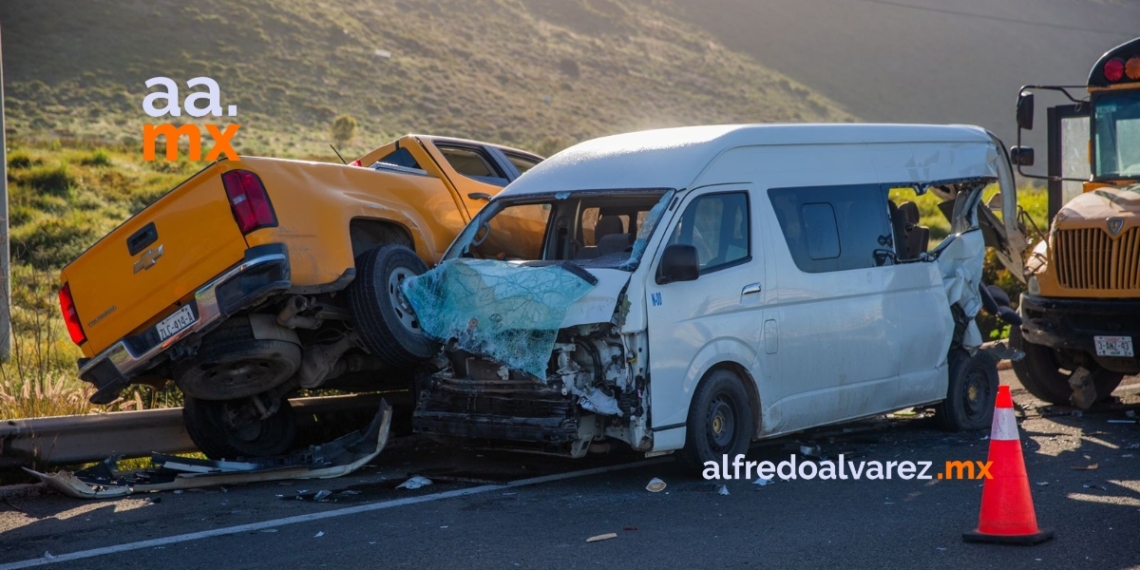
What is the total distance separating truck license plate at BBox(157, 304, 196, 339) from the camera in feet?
25.9

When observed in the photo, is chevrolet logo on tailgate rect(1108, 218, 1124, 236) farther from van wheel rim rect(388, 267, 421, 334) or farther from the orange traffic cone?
van wheel rim rect(388, 267, 421, 334)

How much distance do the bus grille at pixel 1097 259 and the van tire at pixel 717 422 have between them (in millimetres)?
3825

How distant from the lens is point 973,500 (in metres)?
7.39

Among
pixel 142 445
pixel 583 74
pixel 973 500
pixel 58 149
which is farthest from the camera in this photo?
pixel 583 74

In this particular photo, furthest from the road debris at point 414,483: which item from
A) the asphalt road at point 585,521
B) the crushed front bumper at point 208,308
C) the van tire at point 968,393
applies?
the van tire at point 968,393

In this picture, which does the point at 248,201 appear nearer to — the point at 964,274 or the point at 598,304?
the point at 598,304

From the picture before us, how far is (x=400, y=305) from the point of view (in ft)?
28.1

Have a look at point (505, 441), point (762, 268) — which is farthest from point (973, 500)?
point (505, 441)

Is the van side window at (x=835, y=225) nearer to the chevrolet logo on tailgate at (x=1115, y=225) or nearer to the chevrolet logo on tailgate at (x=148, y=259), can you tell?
the chevrolet logo on tailgate at (x=1115, y=225)

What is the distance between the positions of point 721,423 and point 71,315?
4499 millimetres

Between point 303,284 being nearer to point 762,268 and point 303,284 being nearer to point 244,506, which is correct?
point 244,506

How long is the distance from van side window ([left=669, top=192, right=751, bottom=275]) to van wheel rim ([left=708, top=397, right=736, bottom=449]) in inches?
Result: 35.6

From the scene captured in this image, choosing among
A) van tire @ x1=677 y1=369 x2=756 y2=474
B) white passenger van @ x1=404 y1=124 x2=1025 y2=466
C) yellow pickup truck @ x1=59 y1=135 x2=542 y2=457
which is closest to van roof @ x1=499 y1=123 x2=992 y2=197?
white passenger van @ x1=404 y1=124 x2=1025 y2=466

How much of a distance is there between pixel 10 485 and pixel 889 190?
Answer: 6820 mm
